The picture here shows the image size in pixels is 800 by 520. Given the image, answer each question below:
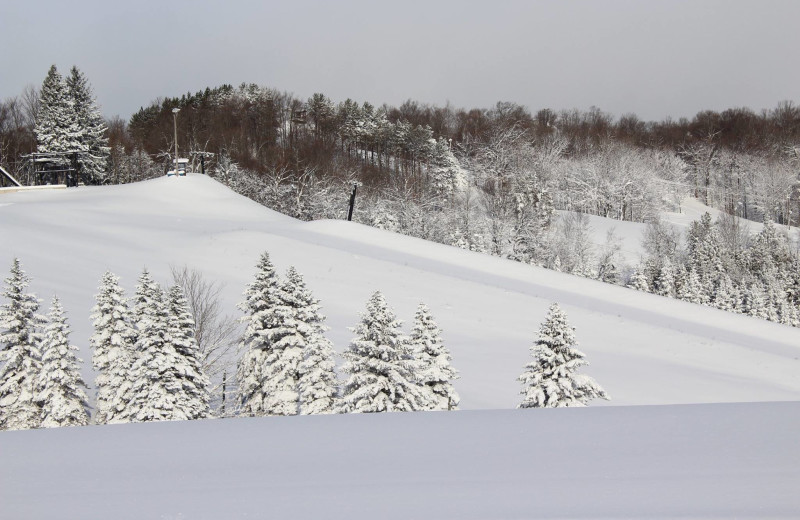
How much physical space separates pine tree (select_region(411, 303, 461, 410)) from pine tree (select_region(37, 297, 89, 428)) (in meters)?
7.38

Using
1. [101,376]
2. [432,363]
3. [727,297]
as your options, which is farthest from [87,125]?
[727,297]

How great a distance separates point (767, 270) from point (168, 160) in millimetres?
57870

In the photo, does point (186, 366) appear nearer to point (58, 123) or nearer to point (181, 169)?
point (181, 169)

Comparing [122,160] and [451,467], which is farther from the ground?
[122,160]

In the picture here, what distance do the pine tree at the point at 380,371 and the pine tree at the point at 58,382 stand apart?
605cm

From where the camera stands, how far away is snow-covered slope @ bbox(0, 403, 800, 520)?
4.02 meters

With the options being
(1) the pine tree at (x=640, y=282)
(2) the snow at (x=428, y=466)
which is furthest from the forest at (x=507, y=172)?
(2) the snow at (x=428, y=466)

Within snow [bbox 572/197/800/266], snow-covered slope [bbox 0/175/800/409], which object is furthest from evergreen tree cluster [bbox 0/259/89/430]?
snow [bbox 572/197/800/266]

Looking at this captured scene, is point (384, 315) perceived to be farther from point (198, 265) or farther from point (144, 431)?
point (198, 265)

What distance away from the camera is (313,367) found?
1380cm

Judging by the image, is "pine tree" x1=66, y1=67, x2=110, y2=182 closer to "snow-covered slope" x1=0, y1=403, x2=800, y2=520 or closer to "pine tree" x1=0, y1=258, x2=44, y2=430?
"pine tree" x1=0, y1=258, x2=44, y2=430

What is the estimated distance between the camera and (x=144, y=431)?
6020 mm

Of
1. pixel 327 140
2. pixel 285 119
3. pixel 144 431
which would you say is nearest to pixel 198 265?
pixel 144 431

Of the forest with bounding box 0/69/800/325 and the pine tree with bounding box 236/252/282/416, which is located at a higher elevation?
the forest with bounding box 0/69/800/325
